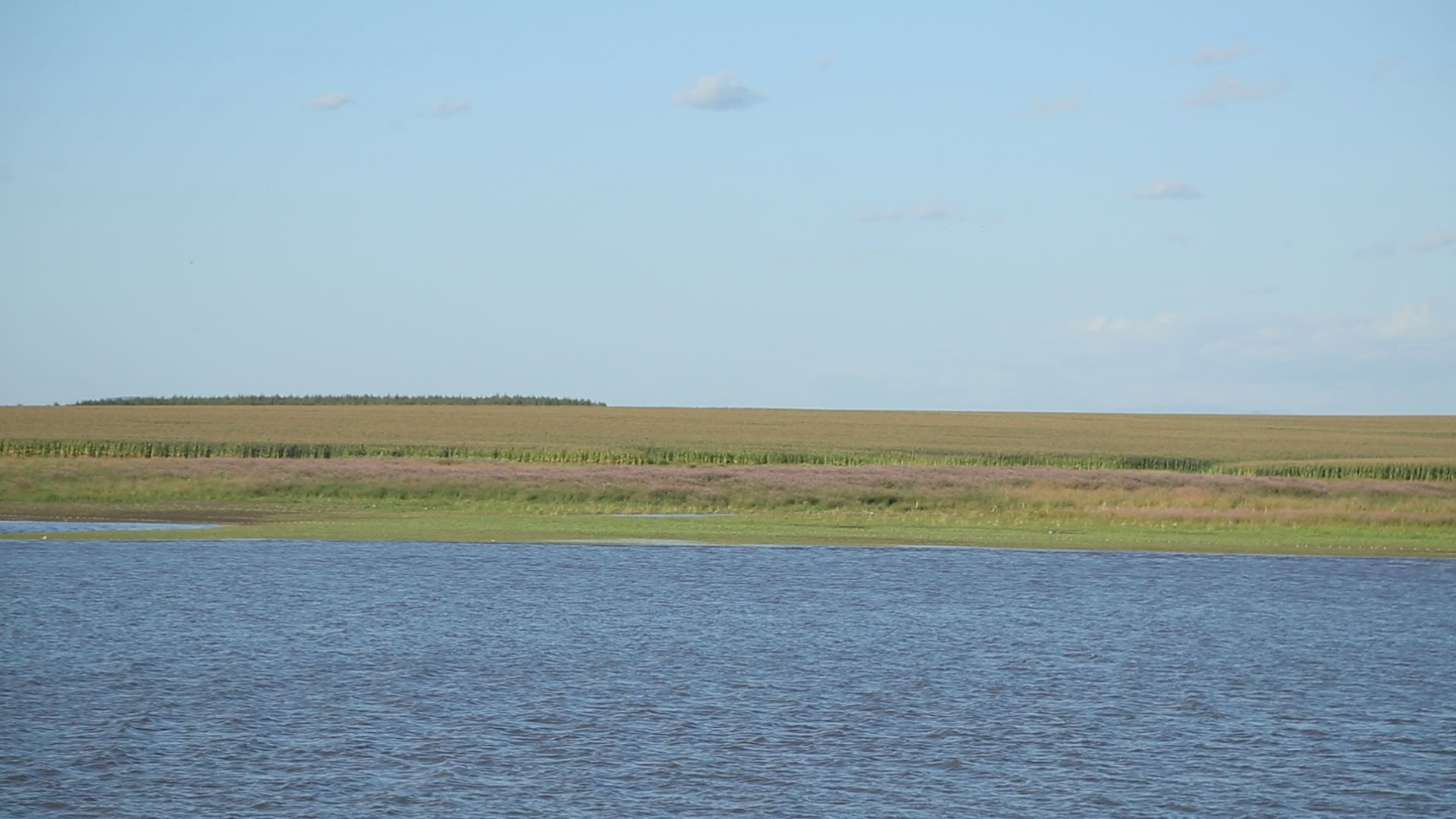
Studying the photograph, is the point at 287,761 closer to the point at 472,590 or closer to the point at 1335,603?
the point at 472,590

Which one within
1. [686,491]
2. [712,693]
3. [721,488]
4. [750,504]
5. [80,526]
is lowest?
[712,693]

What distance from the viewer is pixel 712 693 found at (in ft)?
65.7

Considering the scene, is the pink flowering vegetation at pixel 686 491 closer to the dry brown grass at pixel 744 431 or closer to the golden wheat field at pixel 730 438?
the golden wheat field at pixel 730 438

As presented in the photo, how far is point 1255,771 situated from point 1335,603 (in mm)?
15111

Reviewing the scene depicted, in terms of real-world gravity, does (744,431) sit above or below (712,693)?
above

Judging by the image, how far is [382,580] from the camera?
3225 cm

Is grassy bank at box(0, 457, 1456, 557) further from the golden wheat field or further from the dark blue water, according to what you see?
the golden wheat field

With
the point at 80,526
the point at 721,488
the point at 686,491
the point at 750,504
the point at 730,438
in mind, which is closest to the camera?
the point at 80,526

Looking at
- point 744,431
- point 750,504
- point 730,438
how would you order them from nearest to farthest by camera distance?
point 750,504, point 730,438, point 744,431

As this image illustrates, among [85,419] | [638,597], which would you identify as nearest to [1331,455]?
[638,597]

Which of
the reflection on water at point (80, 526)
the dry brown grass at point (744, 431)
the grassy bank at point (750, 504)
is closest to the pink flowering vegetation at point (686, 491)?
the grassy bank at point (750, 504)

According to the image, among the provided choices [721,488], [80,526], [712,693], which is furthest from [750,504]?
[712,693]

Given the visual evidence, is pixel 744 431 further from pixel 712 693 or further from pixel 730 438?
pixel 712 693

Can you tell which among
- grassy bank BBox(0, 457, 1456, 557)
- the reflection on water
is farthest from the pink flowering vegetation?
the reflection on water
